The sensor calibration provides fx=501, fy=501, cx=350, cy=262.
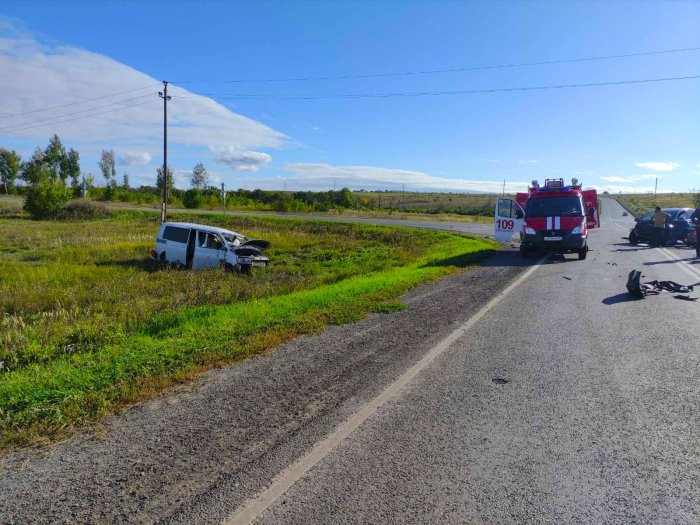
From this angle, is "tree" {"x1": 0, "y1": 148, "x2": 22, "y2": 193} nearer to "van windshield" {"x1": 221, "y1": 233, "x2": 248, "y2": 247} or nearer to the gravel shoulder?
"van windshield" {"x1": 221, "y1": 233, "x2": 248, "y2": 247}

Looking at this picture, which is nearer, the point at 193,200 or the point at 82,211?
the point at 82,211

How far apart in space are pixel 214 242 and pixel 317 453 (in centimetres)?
1522

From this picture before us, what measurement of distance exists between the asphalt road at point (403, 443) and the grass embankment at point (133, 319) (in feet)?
1.94

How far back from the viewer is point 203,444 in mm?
3715

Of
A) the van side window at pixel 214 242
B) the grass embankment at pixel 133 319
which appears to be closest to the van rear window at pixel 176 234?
the van side window at pixel 214 242

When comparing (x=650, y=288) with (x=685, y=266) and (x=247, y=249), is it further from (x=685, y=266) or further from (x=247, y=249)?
(x=247, y=249)

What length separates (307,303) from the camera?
9.12 metres

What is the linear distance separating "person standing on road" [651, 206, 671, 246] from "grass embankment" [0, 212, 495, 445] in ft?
25.7

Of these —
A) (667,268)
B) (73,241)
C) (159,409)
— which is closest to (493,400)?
(159,409)

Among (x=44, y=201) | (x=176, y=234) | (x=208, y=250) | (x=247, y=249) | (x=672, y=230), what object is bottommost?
(x=208, y=250)

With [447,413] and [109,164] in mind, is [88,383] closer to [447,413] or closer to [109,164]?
[447,413]

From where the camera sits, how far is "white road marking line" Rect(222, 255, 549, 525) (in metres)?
2.91

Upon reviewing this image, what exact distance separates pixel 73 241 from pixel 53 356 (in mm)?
23698

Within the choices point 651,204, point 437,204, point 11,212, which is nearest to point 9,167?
point 11,212
